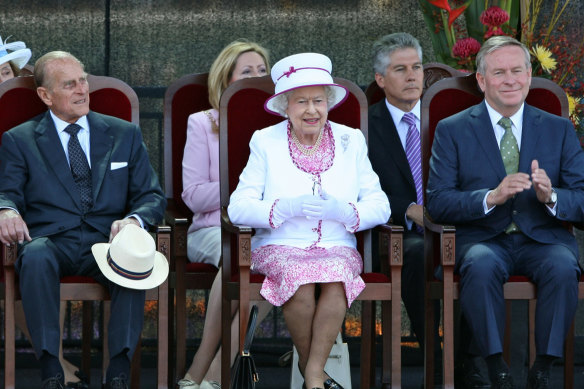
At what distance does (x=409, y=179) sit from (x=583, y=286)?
98cm

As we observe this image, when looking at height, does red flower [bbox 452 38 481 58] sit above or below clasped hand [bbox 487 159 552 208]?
above

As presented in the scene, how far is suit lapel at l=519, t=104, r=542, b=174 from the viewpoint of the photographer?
4.69 m

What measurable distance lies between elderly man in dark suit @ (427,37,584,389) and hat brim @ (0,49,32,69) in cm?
197

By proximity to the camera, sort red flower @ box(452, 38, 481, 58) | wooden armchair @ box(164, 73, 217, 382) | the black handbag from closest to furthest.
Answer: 1. the black handbag
2. wooden armchair @ box(164, 73, 217, 382)
3. red flower @ box(452, 38, 481, 58)

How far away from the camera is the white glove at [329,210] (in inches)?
176

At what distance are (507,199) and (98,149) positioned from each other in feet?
5.33

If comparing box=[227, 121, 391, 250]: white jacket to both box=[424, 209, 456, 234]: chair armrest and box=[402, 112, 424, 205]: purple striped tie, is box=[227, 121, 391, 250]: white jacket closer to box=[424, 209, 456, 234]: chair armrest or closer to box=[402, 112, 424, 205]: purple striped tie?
box=[424, 209, 456, 234]: chair armrest

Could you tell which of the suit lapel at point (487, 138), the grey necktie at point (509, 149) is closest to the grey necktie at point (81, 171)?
the suit lapel at point (487, 138)

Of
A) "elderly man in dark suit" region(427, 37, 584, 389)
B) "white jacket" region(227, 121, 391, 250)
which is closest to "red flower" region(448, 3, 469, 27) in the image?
"elderly man in dark suit" region(427, 37, 584, 389)

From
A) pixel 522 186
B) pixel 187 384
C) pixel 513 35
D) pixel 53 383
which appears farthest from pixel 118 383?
pixel 513 35

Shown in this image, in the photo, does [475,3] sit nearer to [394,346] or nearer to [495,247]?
[495,247]

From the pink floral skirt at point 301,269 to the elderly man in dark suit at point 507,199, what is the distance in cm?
42

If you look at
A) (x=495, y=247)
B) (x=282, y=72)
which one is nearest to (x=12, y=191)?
(x=282, y=72)

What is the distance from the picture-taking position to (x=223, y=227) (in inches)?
183
